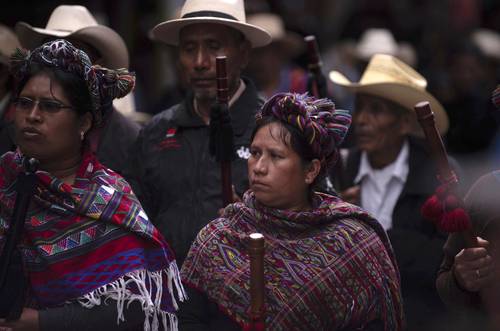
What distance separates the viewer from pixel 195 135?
6219 mm

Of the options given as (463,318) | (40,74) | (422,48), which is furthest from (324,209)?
(422,48)

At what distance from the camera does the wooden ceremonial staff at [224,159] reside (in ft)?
18.6

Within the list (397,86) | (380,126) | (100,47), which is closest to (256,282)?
(100,47)

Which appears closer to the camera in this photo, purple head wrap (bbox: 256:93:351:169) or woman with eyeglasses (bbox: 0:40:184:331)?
woman with eyeglasses (bbox: 0:40:184:331)

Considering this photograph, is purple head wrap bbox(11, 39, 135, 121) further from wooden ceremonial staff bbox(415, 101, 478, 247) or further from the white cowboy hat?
the white cowboy hat

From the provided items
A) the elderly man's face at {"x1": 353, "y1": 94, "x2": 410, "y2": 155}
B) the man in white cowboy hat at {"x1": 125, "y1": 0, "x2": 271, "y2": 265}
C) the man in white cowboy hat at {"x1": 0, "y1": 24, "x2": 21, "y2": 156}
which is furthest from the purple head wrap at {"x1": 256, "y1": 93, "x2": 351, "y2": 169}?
the elderly man's face at {"x1": 353, "y1": 94, "x2": 410, "y2": 155}

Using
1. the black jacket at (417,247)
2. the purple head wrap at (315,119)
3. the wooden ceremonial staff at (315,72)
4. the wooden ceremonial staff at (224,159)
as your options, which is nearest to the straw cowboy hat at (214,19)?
the wooden ceremonial staff at (315,72)

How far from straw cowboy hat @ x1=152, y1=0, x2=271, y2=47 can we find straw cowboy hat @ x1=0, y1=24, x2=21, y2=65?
1.04 metres

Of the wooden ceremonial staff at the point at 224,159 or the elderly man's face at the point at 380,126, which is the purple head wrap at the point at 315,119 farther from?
the elderly man's face at the point at 380,126

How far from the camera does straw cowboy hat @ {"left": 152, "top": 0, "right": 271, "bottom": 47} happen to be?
637 cm

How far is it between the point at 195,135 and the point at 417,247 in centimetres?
145

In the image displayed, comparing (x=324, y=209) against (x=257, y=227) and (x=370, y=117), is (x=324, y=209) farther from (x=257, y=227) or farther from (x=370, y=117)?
(x=370, y=117)

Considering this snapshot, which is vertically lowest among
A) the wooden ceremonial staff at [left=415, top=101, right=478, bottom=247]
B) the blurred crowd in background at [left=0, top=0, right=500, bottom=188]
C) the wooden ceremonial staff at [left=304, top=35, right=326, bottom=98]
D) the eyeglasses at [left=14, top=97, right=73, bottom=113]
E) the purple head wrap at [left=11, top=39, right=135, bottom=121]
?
the blurred crowd in background at [left=0, top=0, right=500, bottom=188]

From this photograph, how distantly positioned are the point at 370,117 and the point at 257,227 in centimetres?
270
